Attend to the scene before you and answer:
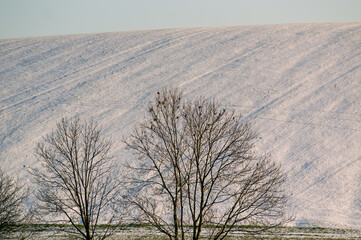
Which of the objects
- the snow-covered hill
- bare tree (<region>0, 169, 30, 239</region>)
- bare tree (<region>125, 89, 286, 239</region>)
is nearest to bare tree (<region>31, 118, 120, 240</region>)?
bare tree (<region>0, 169, 30, 239</region>)

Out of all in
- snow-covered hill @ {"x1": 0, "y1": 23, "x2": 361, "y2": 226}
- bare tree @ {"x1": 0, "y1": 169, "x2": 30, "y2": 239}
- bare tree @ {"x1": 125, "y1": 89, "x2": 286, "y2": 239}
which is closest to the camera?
bare tree @ {"x1": 125, "y1": 89, "x2": 286, "y2": 239}

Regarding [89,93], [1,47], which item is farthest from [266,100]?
[1,47]

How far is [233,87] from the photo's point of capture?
157 ft

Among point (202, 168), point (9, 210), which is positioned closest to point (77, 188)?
point (9, 210)

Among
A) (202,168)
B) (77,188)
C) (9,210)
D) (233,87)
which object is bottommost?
(9,210)

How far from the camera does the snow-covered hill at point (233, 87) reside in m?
34.2

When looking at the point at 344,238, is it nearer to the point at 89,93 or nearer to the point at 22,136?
the point at 22,136

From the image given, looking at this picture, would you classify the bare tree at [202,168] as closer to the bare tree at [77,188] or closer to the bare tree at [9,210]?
the bare tree at [77,188]

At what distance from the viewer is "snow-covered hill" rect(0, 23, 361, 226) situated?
34.2 meters

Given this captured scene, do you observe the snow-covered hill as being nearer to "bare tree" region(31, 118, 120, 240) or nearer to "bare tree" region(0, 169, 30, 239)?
"bare tree" region(31, 118, 120, 240)

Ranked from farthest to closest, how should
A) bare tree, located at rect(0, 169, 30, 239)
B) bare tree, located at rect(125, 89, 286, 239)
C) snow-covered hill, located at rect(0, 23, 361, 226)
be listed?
snow-covered hill, located at rect(0, 23, 361, 226), bare tree, located at rect(0, 169, 30, 239), bare tree, located at rect(125, 89, 286, 239)

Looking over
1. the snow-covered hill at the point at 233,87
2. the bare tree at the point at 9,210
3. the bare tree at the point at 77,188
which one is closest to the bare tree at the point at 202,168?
the bare tree at the point at 77,188

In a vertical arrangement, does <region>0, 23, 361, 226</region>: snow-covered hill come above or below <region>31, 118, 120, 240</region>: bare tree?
above

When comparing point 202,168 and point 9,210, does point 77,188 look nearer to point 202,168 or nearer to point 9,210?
point 9,210
